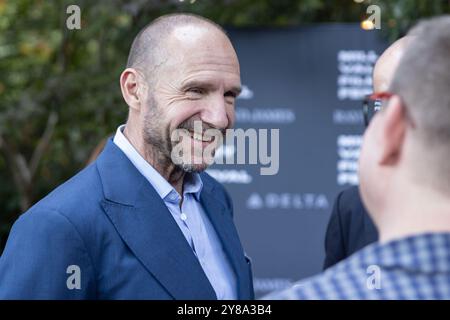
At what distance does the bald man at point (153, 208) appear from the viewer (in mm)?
2348

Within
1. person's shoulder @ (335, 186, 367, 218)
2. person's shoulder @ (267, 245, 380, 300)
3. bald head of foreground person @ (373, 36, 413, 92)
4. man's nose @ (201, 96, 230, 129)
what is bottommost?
person's shoulder @ (267, 245, 380, 300)

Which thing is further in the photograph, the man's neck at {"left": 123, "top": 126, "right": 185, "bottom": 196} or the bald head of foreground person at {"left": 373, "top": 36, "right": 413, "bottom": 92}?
the bald head of foreground person at {"left": 373, "top": 36, "right": 413, "bottom": 92}

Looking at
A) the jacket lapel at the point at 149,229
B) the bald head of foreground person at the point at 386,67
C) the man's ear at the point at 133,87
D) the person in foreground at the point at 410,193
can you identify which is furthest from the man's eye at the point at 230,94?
the person in foreground at the point at 410,193

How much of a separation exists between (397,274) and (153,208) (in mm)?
1179

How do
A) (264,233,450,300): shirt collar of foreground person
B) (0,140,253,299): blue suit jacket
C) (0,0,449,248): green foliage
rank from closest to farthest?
(264,233,450,300): shirt collar of foreground person, (0,140,253,299): blue suit jacket, (0,0,449,248): green foliage

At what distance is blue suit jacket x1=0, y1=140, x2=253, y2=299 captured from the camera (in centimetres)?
233

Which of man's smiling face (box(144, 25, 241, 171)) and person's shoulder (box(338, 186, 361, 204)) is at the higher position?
man's smiling face (box(144, 25, 241, 171))

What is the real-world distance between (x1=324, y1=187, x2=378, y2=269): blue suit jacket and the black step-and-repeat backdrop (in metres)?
1.99

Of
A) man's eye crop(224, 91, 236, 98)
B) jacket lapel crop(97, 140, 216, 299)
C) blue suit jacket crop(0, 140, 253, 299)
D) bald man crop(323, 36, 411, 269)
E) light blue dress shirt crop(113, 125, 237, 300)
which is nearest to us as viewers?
blue suit jacket crop(0, 140, 253, 299)

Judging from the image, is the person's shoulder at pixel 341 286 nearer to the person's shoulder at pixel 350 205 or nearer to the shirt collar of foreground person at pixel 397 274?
the shirt collar of foreground person at pixel 397 274

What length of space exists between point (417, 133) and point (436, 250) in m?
0.20

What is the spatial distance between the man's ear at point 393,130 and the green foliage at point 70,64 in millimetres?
4001

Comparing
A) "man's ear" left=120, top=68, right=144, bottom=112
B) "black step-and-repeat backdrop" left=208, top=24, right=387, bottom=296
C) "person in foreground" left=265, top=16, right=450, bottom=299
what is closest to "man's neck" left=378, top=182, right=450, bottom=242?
"person in foreground" left=265, top=16, right=450, bottom=299

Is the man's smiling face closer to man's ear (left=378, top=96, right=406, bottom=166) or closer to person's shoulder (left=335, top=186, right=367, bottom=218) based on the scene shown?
person's shoulder (left=335, top=186, right=367, bottom=218)
